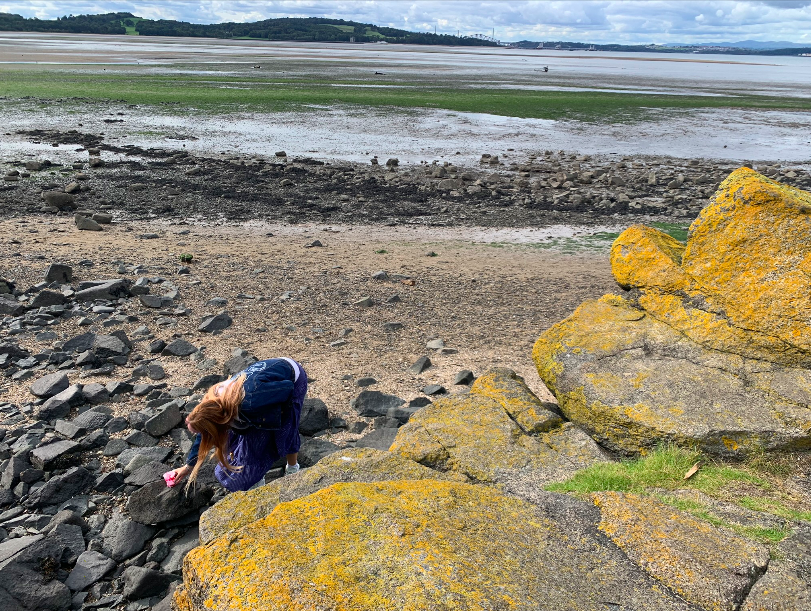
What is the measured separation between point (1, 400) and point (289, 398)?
16.8 feet

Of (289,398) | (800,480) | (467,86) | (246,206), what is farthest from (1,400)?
A: (467,86)

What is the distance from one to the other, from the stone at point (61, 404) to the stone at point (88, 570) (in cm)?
296

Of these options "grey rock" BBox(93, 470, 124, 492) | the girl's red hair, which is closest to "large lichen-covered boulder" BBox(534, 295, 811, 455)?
the girl's red hair

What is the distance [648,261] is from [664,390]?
97.1 inches

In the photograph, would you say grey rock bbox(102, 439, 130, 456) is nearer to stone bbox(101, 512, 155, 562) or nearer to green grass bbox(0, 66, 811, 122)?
stone bbox(101, 512, 155, 562)

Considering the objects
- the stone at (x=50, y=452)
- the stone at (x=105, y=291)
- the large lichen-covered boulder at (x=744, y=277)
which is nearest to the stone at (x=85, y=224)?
the stone at (x=105, y=291)

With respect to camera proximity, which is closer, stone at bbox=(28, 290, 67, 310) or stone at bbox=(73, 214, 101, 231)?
stone at bbox=(28, 290, 67, 310)

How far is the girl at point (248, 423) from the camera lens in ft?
17.5

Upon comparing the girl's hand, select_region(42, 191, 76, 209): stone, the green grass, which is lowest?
the girl's hand

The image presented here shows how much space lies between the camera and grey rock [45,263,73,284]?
12.7 meters

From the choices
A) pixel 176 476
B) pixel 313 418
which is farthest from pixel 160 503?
pixel 313 418

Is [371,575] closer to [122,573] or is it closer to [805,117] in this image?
[122,573]

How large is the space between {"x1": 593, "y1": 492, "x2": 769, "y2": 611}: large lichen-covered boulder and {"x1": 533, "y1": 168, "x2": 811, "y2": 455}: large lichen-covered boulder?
2089mm

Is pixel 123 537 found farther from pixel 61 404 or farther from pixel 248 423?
A: pixel 61 404
